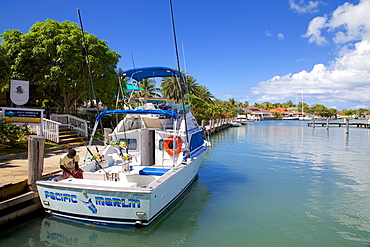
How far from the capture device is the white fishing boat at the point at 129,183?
5.93 meters

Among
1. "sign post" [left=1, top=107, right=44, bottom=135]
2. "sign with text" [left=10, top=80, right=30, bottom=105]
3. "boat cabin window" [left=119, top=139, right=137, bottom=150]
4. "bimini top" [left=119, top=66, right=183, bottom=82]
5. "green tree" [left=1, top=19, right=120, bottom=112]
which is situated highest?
"green tree" [left=1, top=19, right=120, bottom=112]

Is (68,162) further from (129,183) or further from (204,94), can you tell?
(204,94)

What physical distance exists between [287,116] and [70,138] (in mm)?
146099

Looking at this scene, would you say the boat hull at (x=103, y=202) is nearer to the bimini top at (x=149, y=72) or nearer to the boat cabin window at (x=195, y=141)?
the boat cabin window at (x=195, y=141)

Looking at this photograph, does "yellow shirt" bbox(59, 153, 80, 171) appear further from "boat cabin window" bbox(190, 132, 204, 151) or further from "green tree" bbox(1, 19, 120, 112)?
"green tree" bbox(1, 19, 120, 112)

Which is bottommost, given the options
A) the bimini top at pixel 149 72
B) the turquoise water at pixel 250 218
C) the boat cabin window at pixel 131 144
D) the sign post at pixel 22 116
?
the turquoise water at pixel 250 218

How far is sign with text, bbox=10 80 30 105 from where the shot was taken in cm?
1121

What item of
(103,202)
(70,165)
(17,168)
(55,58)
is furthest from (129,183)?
(55,58)

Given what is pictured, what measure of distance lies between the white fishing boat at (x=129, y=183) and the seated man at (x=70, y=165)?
0.17 meters

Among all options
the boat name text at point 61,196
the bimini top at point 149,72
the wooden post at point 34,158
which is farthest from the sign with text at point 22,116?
the boat name text at point 61,196

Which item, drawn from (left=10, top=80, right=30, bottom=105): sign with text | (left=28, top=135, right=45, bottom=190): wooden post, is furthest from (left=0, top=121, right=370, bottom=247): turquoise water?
(left=10, top=80, right=30, bottom=105): sign with text

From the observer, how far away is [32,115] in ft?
38.4

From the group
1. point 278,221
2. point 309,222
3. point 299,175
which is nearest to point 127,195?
point 278,221

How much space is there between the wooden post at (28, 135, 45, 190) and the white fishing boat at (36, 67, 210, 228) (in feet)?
2.52
